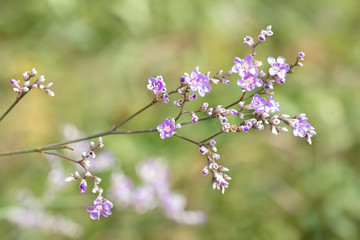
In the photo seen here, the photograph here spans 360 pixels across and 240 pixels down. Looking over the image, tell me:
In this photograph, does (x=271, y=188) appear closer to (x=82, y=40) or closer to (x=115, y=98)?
(x=115, y=98)

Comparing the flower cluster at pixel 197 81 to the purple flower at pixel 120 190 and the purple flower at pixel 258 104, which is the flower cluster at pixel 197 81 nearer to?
the purple flower at pixel 258 104

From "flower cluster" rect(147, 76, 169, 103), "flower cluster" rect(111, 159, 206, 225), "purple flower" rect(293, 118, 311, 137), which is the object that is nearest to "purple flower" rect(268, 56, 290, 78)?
"purple flower" rect(293, 118, 311, 137)

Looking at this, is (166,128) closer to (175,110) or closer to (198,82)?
(198,82)

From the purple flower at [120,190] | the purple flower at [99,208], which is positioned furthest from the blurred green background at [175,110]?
the purple flower at [99,208]

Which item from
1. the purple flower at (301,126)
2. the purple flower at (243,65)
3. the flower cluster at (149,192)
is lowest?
the purple flower at (301,126)

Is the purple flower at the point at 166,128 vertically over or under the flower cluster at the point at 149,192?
under

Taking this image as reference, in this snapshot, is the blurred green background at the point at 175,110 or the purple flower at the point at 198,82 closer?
the purple flower at the point at 198,82

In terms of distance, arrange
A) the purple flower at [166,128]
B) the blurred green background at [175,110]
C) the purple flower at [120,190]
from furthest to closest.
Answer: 1. the blurred green background at [175,110]
2. the purple flower at [120,190]
3. the purple flower at [166,128]

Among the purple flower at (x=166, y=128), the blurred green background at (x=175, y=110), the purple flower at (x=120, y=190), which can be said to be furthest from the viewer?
the blurred green background at (x=175, y=110)

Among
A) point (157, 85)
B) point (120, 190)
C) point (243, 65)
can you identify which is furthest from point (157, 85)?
point (120, 190)
